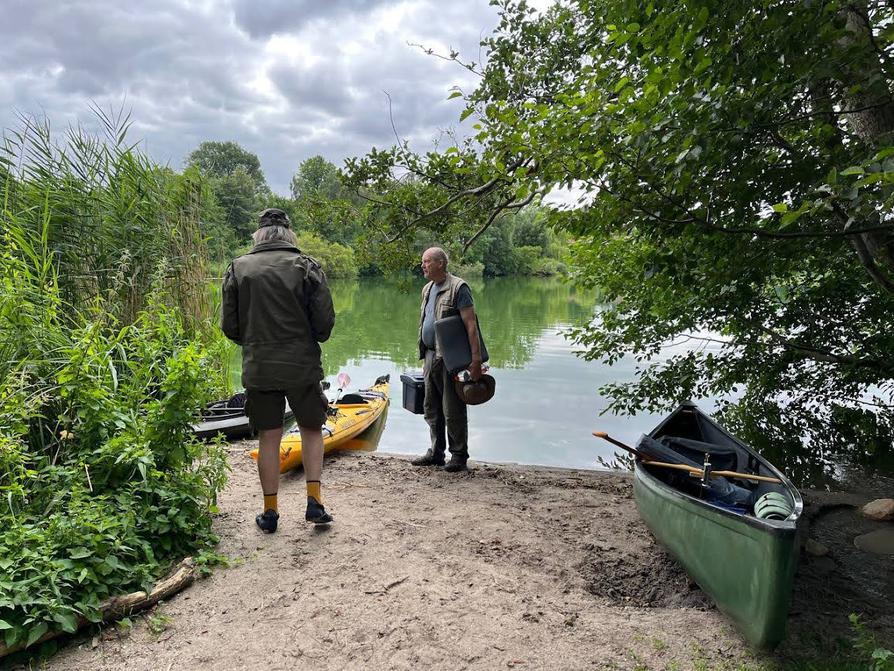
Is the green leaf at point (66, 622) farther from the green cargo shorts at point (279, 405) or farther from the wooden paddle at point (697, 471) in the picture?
the wooden paddle at point (697, 471)

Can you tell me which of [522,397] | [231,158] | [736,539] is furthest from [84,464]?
[231,158]

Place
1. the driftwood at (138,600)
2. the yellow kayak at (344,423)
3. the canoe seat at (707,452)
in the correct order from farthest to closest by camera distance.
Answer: the yellow kayak at (344,423)
the canoe seat at (707,452)
the driftwood at (138,600)

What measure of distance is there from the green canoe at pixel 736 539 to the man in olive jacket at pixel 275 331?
2.11 meters

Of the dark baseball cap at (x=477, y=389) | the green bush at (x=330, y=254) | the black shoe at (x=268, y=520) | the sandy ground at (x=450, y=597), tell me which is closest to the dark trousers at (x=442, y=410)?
the dark baseball cap at (x=477, y=389)

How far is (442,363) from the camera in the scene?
4.93 metres

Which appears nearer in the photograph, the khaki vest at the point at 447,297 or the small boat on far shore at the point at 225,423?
the khaki vest at the point at 447,297

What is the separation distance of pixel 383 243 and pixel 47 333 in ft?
13.6

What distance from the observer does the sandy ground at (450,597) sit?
2.37 m

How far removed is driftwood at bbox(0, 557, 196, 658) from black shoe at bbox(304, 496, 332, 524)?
760 millimetres

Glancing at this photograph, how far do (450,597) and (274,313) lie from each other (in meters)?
1.79

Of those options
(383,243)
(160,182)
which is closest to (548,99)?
(383,243)

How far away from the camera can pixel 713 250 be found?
3764mm

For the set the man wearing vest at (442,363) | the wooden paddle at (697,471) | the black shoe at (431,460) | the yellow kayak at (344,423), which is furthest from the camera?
the black shoe at (431,460)

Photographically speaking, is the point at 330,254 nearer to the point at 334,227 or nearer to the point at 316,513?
the point at 334,227
